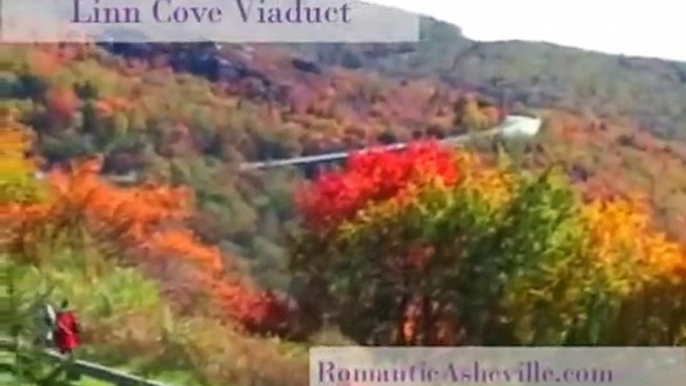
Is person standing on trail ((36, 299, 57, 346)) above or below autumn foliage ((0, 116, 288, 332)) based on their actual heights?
below

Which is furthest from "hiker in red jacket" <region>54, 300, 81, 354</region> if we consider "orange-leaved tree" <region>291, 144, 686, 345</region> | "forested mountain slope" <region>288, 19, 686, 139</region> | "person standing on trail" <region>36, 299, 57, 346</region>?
"forested mountain slope" <region>288, 19, 686, 139</region>

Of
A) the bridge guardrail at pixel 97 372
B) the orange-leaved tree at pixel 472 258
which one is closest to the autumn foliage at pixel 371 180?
the orange-leaved tree at pixel 472 258

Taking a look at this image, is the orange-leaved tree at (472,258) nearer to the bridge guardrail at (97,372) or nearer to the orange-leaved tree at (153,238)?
the orange-leaved tree at (153,238)

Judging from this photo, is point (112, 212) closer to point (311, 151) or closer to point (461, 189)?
point (311, 151)

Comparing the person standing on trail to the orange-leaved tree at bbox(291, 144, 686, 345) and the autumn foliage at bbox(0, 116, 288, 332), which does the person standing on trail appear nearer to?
the autumn foliage at bbox(0, 116, 288, 332)

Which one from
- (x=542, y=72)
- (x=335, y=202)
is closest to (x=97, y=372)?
(x=335, y=202)

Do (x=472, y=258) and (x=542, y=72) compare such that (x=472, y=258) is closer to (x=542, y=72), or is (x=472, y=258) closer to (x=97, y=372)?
(x=542, y=72)

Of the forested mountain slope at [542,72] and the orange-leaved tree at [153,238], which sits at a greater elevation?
the forested mountain slope at [542,72]

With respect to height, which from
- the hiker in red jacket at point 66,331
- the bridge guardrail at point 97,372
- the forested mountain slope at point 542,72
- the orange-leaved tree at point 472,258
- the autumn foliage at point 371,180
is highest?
the forested mountain slope at point 542,72
